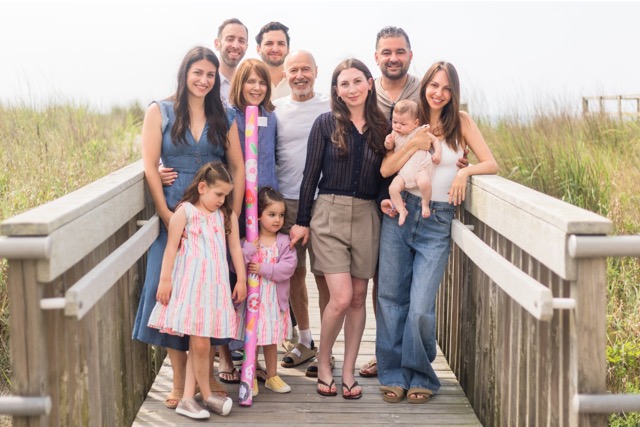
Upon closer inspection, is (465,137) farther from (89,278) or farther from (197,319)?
(89,278)

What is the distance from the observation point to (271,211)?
459 centimetres

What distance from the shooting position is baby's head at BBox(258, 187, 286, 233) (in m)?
4.59

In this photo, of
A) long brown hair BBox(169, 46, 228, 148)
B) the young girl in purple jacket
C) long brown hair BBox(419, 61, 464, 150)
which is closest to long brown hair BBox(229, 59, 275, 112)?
long brown hair BBox(169, 46, 228, 148)

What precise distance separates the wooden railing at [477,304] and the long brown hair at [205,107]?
32 centimetres

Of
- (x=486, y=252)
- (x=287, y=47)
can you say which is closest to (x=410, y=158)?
(x=486, y=252)

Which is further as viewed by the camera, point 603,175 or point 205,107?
point 603,175

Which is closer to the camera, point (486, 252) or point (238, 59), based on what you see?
point (486, 252)

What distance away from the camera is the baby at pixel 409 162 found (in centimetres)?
430

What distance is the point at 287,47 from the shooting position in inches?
225

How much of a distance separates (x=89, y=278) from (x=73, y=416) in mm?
510

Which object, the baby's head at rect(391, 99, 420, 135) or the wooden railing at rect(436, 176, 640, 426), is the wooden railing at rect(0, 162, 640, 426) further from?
the baby's head at rect(391, 99, 420, 135)

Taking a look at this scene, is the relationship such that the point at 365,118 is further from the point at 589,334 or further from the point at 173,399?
the point at 589,334

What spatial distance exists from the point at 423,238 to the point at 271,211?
2.68ft

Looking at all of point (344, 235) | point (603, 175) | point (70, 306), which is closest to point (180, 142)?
point (344, 235)
